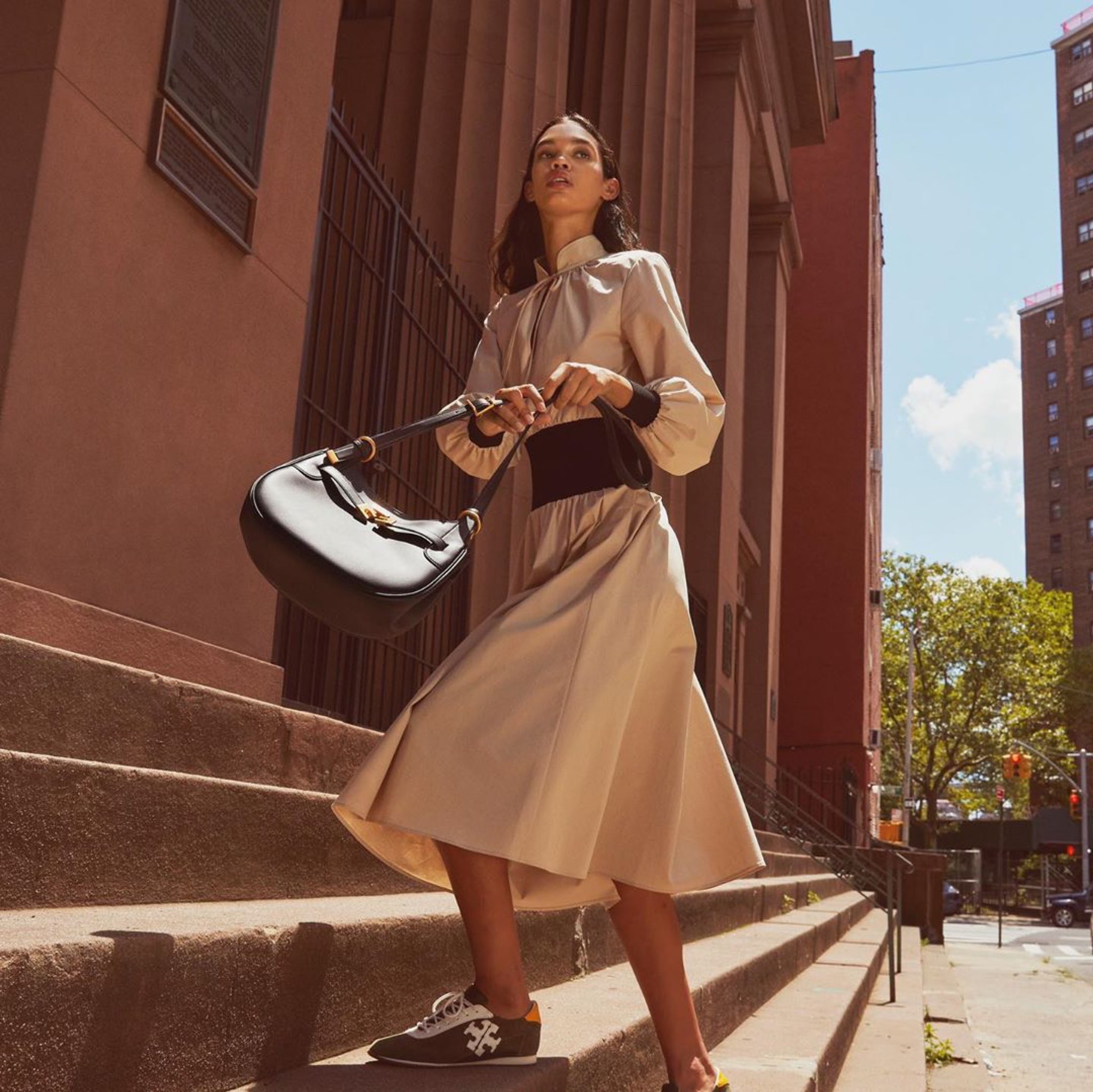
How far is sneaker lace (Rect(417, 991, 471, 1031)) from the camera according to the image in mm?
2338

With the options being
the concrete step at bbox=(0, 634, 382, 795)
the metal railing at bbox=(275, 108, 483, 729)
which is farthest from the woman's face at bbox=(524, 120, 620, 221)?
the metal railing at bbox=(275, 108, 483, 729)

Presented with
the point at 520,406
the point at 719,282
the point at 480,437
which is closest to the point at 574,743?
the point at 520,406

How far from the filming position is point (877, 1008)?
7457 mm

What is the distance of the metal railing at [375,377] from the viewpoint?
615 centimetres

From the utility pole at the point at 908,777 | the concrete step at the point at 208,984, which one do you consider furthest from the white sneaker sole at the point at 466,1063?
the utility pole at the point at 908,777

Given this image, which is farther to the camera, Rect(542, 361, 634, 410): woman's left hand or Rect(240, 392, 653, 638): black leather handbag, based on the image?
Rect(542, 361, 634, 410): woman's left hand

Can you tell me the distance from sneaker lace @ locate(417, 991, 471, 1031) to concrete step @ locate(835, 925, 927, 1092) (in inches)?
119

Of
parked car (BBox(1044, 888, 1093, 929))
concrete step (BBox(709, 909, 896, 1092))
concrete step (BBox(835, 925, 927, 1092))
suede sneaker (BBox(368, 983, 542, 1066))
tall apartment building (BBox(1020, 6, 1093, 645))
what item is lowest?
parked car (BBox(1044, 888, 1093, 929))

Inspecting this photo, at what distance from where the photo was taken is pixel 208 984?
76.7 inches

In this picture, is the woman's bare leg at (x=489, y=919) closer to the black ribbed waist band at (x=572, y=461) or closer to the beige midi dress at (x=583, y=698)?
the beige midi dress at (x=583, y=698)

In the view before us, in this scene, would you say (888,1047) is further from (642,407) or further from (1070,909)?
(1070,909)

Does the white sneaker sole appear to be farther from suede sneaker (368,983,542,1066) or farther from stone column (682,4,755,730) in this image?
stone column (682,4,755,730)

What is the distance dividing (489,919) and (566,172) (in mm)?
1734

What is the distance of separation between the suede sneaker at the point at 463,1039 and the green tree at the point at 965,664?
2089 inches
